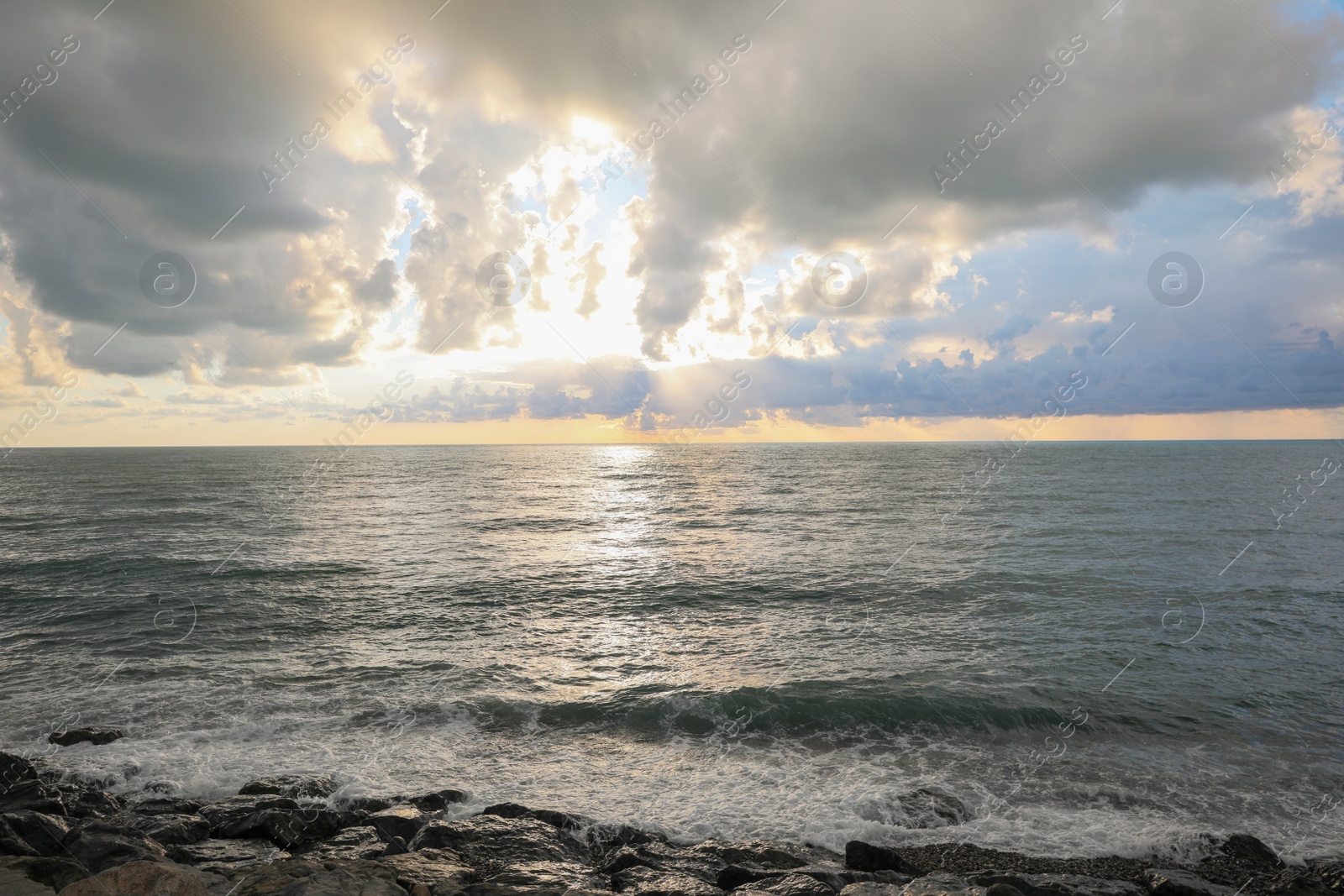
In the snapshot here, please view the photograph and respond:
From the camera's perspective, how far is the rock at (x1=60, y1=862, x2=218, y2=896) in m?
6.80

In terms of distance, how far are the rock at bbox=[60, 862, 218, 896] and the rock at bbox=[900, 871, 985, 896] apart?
8932 millimetres

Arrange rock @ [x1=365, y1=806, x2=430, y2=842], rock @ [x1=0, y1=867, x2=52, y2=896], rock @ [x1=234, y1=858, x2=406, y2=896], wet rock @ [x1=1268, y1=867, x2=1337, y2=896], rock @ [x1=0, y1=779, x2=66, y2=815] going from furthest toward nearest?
1. rock @ [x1=0, y1=779, x2=66, y2=815]
2. rock @ [x1=365, y1=806, x2=430, y2=842]
3. wet rock @ [x1=1268, y1=867, x2=1337, y2=896]
4. rock @ [x1=234, y1=858, x2=406, y2=896]
5. rock @ [x1=0, y1=867, x2=52, y2=896]

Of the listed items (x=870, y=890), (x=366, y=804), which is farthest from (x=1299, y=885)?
(x=366, y=804)

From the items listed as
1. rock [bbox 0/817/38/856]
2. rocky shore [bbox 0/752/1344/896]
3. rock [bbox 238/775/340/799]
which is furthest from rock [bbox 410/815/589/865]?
rock [bbox 0/817/38/856]

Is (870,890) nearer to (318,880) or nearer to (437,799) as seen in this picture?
(318,880)

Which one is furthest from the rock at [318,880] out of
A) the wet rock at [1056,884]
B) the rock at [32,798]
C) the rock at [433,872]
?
the wet rock at [1056,884]

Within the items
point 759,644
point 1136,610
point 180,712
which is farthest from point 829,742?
point 1136,610

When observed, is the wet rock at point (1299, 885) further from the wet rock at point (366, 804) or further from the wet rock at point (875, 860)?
the wet rock at point (366, 804)

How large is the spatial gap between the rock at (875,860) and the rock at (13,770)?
15.5m

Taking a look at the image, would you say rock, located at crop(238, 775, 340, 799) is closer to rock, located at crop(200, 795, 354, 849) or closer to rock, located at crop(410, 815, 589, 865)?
rock, located at crop(200, 795, 354, 849)

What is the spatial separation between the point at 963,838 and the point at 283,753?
46.4ft

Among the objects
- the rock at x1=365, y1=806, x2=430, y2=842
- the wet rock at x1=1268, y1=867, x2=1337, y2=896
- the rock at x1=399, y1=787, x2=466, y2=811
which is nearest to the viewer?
the wet rock at x1=1268, y1=867, x2=1337, y2=896

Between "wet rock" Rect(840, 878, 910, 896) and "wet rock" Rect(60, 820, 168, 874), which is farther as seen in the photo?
"wet rock" Rect(60, 820, 168, 874)

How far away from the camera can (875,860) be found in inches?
385
